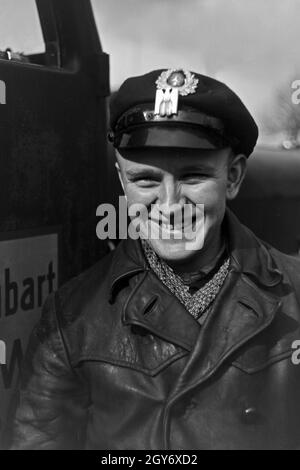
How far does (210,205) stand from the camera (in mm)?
1253

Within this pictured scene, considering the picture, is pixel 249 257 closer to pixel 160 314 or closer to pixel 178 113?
pixel 160 314

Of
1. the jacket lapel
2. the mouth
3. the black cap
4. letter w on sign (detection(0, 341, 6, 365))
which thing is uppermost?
the black cap

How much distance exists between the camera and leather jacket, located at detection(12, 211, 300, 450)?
1255 mm

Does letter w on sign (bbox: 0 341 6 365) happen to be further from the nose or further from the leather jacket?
the nose

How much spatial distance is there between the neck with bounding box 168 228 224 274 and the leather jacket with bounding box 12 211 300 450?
40 millimetres

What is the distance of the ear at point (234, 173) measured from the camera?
52.3 inches

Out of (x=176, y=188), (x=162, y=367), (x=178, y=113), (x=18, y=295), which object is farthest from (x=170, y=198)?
(x=18, y=295)

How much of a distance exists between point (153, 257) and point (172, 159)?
0.75ft

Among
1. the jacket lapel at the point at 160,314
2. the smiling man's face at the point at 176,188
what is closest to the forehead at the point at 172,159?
the smiling man's face at the point at 176,188

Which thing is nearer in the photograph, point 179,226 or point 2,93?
point 179,226

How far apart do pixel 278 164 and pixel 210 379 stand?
2.67 feet

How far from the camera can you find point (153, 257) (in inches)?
53.4

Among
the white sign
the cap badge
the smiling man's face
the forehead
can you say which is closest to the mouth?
the smiling man's face
